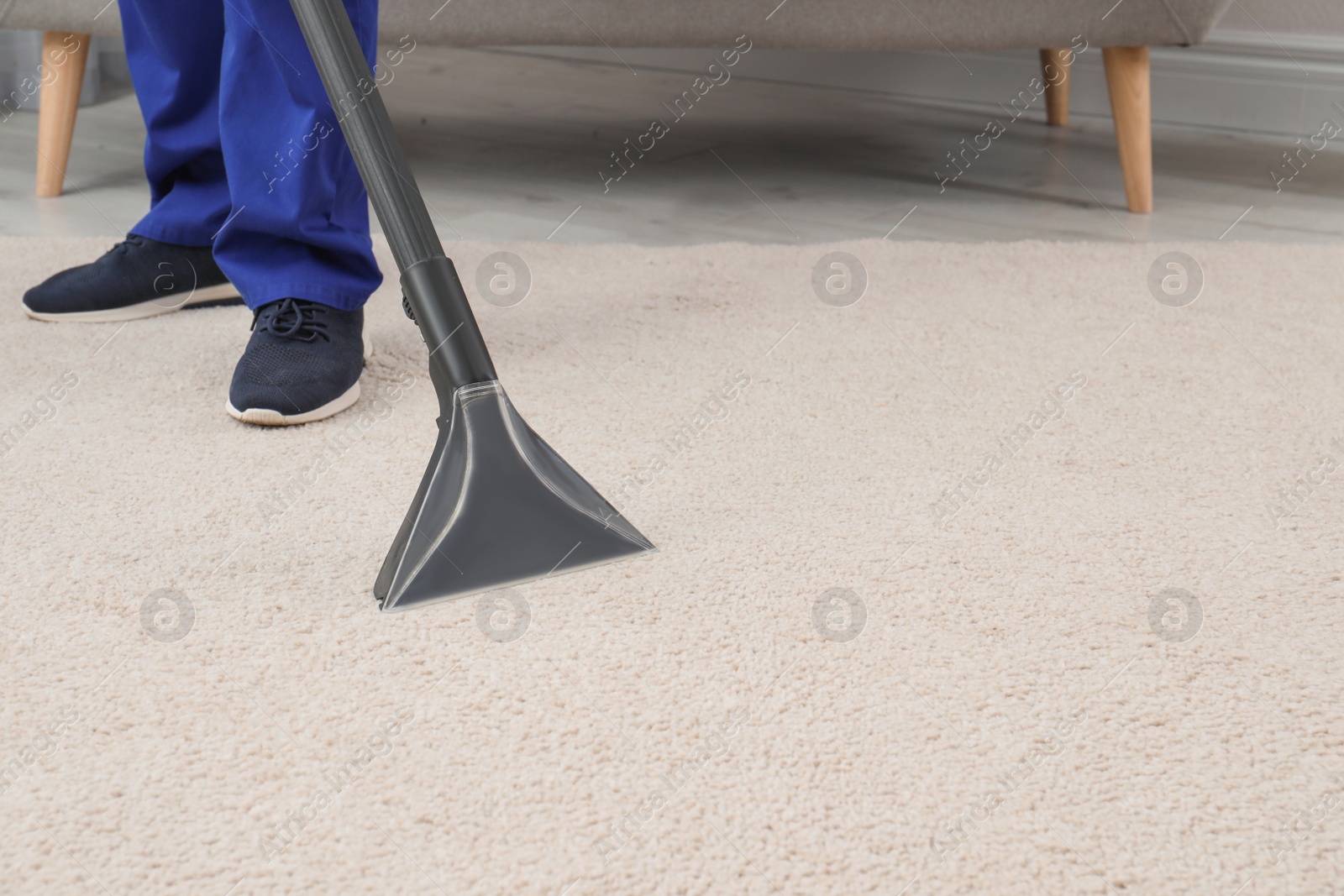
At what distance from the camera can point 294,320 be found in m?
0.99

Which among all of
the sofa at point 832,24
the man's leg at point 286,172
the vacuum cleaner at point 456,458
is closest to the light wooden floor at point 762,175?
the sofa at point 832,24

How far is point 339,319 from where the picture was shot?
39.9 inches

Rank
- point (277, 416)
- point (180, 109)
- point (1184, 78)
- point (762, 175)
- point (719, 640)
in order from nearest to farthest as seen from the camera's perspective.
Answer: point (719, 640) < point (277, 416) < point (180, 109) < point (762, 175) < point (1184, 78)

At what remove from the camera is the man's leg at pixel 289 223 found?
93cm

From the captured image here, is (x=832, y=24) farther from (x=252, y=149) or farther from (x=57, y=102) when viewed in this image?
(x=57, y=102)

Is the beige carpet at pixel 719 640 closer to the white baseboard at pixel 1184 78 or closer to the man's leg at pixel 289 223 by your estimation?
the man's leg at pixel 289 223

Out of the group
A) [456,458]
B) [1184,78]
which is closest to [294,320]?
[456,458]

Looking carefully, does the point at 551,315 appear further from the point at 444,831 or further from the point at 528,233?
the point at 444,831

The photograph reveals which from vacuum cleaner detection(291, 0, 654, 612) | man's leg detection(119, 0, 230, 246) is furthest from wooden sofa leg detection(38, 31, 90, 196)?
vacuum cleaner detection(291, 0, 654, 612)

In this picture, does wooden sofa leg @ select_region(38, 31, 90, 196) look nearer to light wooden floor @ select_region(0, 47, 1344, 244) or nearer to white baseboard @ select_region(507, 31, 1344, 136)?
light wooden floor @ select_region(0, 47, 1344, 244)

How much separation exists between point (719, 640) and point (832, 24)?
4.15 feet

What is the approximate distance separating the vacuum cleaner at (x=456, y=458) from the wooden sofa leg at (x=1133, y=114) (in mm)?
1294

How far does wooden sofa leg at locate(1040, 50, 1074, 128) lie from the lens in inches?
90.5

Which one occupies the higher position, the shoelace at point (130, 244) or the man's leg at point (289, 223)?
the man's leg at point (289, 223)
